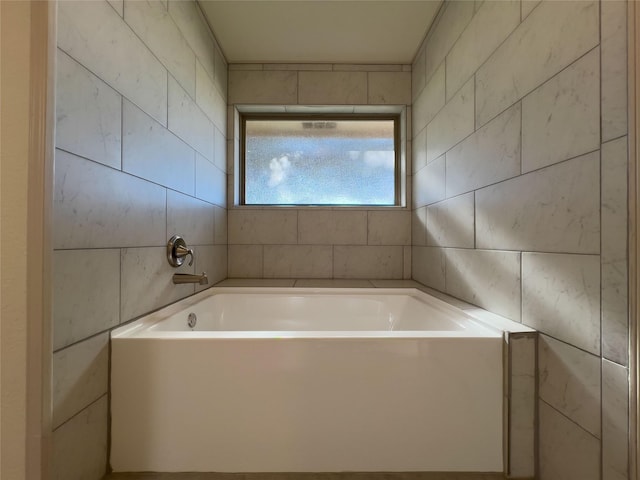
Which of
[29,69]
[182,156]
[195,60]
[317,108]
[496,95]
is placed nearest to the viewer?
[29,69]

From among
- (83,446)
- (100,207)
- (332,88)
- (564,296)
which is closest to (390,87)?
(332,88)

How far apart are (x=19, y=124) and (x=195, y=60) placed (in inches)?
45.6

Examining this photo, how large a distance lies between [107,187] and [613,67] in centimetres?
129

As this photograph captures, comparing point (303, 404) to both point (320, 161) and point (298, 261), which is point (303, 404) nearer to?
point (298, 261)

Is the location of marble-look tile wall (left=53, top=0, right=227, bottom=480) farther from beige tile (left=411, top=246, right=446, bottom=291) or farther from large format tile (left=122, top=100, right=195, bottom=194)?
beige tile (left=411, top=246, right=446, bottom=291)

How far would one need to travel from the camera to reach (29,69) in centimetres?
59

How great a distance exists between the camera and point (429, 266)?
1741mm

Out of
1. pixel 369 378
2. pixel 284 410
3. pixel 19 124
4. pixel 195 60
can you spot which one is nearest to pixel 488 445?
pixel 369 378

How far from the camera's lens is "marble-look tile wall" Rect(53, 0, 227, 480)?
28.4 inches

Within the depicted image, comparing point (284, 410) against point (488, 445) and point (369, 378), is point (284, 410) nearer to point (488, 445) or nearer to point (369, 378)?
point (369, 378)

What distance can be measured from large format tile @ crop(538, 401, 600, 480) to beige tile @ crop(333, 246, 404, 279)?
1.27m

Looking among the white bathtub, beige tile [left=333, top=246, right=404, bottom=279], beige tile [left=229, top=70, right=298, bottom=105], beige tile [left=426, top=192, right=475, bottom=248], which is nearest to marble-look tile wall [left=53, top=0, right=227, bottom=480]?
the white bathtub

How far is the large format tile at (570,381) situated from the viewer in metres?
0.68

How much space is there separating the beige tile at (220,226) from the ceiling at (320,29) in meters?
1.06
